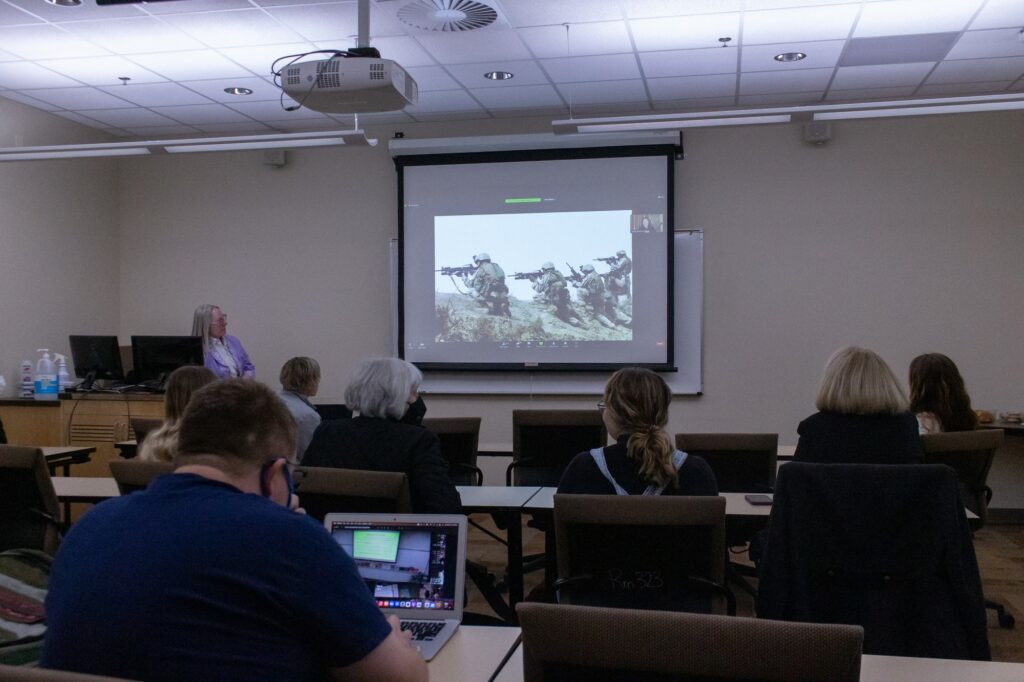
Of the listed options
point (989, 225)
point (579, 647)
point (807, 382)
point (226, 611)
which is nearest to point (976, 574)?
point (579, 647)

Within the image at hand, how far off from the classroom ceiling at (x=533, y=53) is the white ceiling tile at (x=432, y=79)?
0.08 feet

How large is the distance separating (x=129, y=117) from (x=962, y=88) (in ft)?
20.9

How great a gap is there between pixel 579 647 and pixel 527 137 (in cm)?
581

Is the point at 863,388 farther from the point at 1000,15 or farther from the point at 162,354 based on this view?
the point at 162,354

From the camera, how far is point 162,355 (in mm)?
6078

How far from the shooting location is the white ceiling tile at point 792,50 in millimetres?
5223

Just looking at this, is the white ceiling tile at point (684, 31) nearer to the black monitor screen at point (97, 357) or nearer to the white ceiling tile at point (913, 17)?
the white ceiling tile at point (913, 17)

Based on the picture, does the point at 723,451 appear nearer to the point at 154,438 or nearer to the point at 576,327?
the point at 154,438

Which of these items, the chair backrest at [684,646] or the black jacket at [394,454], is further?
the black jacket at [394,454]

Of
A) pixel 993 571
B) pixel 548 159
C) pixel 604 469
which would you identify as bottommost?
pixel 993 571

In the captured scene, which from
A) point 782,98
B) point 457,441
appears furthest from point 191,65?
point 782,98

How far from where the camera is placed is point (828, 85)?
606 centimetres

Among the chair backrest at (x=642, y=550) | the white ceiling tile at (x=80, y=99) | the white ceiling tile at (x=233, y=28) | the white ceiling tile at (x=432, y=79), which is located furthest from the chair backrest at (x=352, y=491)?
the white ceiling tile at (x=80, y=99)

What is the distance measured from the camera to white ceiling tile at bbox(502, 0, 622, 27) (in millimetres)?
4539
